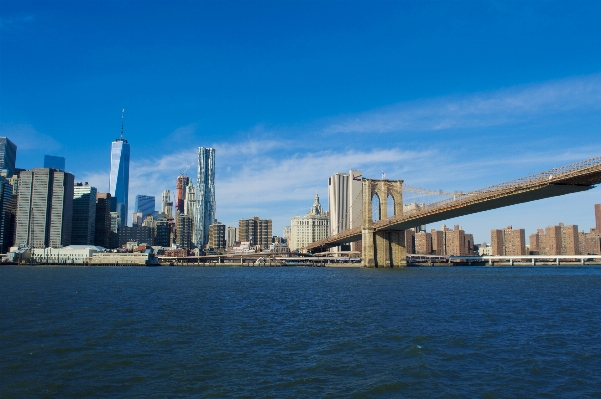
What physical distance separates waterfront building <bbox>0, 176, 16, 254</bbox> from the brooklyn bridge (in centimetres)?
14200

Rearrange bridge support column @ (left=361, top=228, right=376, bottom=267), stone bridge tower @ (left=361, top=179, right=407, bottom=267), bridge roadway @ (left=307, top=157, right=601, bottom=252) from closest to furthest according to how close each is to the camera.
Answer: bridge roadway @ (left=307, top=157, right=601, bottom=252), bridge support column @ (left=361, top=228, right=376, bottom=267), stone bridge tower @ (left=361, top=179, right=407, bottom=267)

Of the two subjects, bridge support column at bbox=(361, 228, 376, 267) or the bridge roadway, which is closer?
the bridge roadway

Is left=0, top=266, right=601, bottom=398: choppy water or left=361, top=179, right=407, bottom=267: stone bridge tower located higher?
left=361, top=179, right=407, bottom=267: stone bridge tower

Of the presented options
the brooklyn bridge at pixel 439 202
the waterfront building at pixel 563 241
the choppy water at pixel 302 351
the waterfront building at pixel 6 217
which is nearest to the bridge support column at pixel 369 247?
the brooklyn bridge at pixel 439 202

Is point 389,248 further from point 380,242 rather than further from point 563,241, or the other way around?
point 563,241

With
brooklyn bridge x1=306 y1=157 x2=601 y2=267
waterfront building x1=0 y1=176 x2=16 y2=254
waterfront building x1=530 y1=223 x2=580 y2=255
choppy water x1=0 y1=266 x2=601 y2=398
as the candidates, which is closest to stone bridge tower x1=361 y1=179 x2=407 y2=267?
brooklyn bridge x1=306 y1=157 x2=601 y2=267

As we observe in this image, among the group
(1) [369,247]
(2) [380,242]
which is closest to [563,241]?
(2) [380,242]

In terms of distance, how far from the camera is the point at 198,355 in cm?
1530

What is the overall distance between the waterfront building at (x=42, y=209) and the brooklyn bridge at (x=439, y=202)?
390 ft

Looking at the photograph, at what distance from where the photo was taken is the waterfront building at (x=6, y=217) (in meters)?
188

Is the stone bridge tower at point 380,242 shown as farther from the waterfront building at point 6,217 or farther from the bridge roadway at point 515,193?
the waterfront building at point 6,217

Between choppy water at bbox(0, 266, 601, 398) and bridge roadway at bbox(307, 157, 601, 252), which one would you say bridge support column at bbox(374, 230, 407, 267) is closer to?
bridge roadway at bbox(307, 157, 601, 252)

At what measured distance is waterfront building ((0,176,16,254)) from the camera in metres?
188

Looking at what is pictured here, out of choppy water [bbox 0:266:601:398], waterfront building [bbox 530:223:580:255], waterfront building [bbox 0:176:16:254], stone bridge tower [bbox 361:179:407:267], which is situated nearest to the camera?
choppy water [bbox 0:266:601:398]
